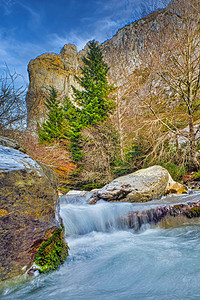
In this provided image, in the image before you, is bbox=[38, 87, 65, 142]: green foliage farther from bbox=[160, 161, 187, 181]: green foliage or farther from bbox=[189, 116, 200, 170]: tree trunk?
bbox=[189, 116, 200, 170]: tree trunk

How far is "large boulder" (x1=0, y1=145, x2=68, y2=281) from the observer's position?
6.04 ft

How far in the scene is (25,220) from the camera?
78.4 inches

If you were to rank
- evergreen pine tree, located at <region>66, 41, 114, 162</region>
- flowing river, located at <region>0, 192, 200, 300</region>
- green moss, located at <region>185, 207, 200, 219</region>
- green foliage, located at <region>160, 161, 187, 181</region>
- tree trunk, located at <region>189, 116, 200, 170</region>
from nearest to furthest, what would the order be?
flowing river, located at <region>0, 192, 200, 300</region> < green moss, located at <region>185, 207, 200, 219</region> < tree trunk, located at <region>189, 116, 200, 170</region> < green foliage, located at <region>160, 161, 187, 181</region> < evergreen pine tree, located at <region>66, 41, 114, 162</region>

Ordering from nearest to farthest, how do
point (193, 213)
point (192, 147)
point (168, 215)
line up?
point (193, 213) < point (168, 215) < point (192, 147)

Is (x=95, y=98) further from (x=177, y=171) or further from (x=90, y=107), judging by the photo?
(x=177, y=171)

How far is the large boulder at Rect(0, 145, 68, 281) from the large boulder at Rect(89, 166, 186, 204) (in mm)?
4052

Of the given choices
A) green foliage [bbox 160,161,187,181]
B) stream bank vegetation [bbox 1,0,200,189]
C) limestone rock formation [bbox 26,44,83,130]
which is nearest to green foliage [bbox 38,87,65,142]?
stream bank vegetation [bbox 1,0,200,189]

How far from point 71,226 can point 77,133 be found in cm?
985

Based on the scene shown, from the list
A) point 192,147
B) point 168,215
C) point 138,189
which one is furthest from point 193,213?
point 192,147

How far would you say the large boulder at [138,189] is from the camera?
6180 mm

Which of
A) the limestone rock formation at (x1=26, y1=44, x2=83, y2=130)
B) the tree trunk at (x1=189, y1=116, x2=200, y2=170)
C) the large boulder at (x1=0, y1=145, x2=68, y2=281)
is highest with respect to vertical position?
the limestone rock formation at (x1=26, y1=44, x2=83, y2=130)

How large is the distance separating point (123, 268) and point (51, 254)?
111 cm

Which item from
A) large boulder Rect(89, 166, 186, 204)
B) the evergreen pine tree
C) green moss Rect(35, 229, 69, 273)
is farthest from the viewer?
the evergreen pine tree

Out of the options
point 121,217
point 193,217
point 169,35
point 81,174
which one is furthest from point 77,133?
point 193,217
